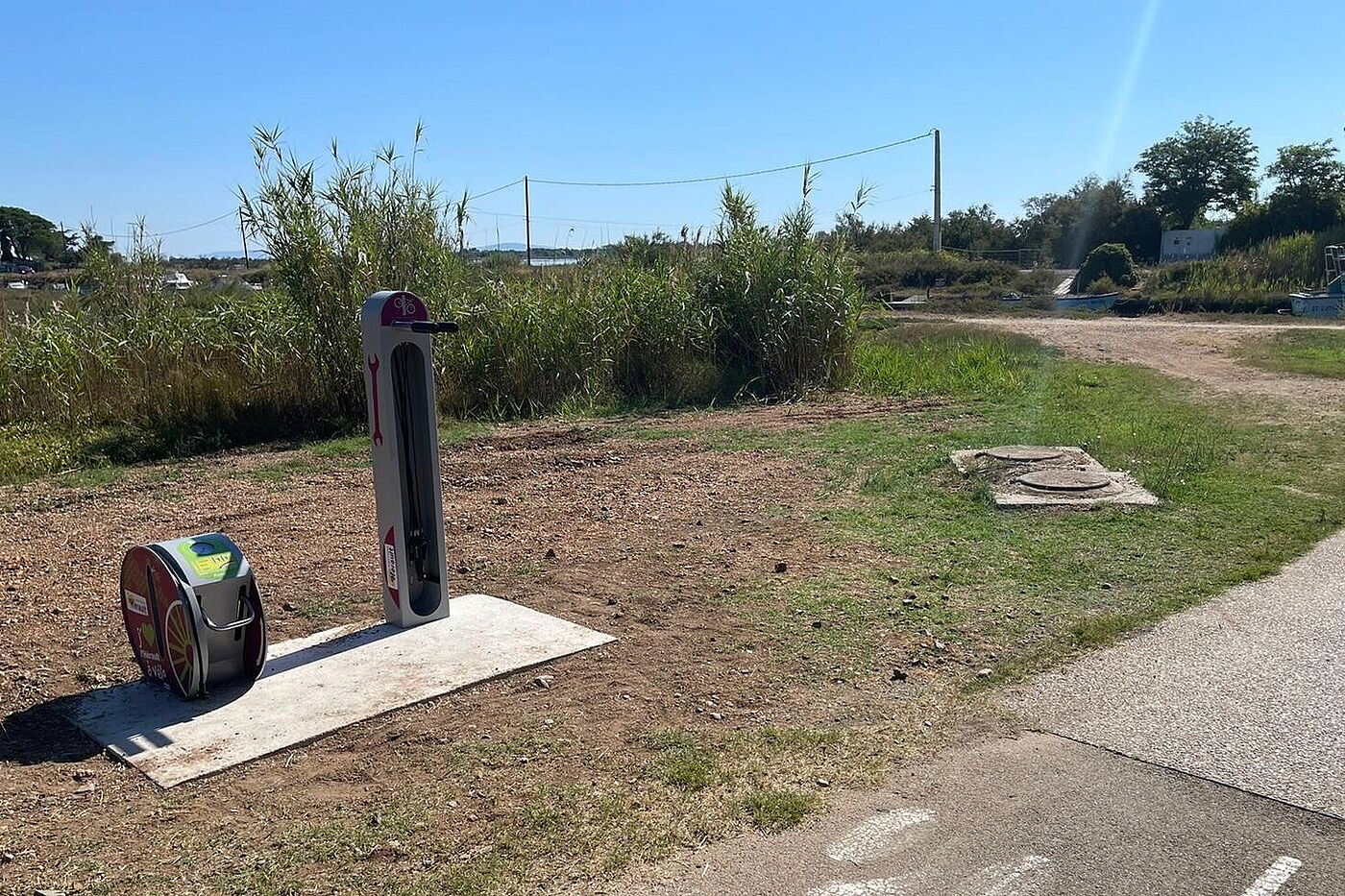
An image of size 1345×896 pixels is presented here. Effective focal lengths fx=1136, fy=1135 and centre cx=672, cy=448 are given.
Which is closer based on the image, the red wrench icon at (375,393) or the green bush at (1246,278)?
Answer: the red wrench icon at (375,393)

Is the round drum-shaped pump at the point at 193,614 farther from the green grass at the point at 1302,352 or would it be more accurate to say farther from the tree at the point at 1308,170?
the tree at the point at 1308,170

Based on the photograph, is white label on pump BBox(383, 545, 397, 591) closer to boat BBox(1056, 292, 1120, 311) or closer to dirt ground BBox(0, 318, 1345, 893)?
dirt ground BBox(0, 318, 1345, 893)

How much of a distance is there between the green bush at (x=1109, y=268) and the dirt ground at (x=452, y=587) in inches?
1124

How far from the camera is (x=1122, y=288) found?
3381 cm

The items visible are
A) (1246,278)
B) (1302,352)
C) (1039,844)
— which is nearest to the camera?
(1039,844)

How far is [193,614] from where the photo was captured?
4.07 meters

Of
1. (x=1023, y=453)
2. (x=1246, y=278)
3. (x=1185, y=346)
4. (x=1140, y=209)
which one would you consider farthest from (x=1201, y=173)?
(x=1023, y=453)

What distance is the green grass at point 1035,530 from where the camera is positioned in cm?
508

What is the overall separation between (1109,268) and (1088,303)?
4385 millimetres

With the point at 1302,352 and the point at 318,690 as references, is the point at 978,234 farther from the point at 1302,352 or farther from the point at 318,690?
the point at 318,690

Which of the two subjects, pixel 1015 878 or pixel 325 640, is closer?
pixel 1015 878

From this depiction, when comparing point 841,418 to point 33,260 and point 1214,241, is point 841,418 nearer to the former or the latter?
point 1214,241

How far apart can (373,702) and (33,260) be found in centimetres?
5399

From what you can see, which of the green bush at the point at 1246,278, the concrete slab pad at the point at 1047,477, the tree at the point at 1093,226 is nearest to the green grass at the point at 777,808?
the concrete slab pad at the point at 1047,477
